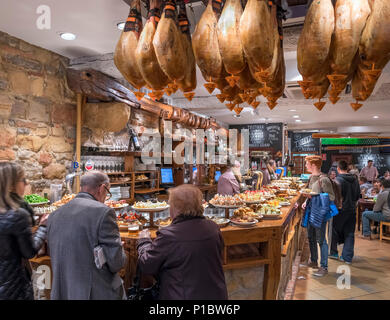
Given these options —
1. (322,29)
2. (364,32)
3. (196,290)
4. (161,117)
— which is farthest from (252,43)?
(161,117)

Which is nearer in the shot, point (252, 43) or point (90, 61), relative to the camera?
point (252, 43)

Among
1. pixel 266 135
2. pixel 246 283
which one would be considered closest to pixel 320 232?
pixel 246 283

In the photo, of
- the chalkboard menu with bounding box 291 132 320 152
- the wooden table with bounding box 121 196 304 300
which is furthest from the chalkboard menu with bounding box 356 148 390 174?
the wooden table with bounding box 121 196 304 300

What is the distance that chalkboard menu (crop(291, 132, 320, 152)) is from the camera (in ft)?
50.8

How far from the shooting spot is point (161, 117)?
709cm

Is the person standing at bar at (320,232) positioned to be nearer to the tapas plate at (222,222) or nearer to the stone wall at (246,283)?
the stone wall at (246,283)

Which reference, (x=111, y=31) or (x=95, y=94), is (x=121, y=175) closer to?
(x=95, y=94)

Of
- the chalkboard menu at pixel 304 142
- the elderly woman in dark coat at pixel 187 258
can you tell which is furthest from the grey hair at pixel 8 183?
the chalkboard menu at pixel 304 142

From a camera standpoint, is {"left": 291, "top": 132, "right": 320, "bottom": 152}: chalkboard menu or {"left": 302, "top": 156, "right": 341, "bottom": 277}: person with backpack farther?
{"left": 291, "top": 132, "right": 320, "bottom": 152}: chalkboard menu

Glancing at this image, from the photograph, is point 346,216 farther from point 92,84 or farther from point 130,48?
point 130,48

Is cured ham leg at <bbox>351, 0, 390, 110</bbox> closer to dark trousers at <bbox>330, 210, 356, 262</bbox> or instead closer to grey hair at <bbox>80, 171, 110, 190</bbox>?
grey hair at <bbox>80, 171, 110, 190</bbox>

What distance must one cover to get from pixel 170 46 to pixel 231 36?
0.94ft

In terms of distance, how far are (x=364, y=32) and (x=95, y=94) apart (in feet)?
13.4

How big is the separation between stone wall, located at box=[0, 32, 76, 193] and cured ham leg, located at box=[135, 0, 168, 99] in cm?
308
